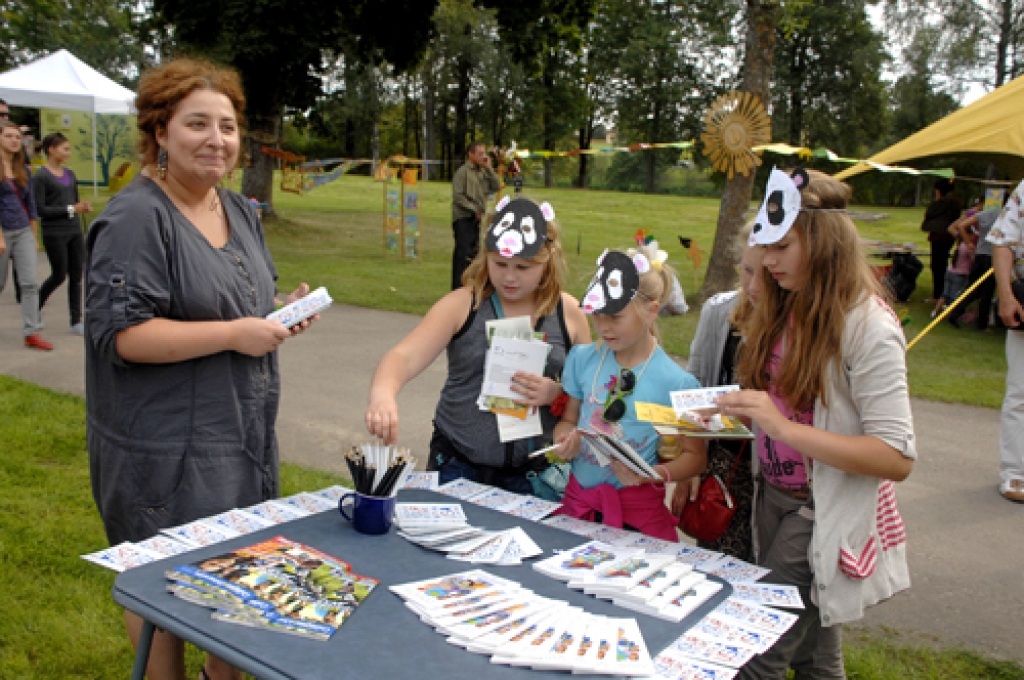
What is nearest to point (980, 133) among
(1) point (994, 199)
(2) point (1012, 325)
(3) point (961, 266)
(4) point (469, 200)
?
(3) point (961, 266)

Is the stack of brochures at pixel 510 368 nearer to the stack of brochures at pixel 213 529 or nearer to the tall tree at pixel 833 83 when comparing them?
the stack of brochures at pixel 213 529

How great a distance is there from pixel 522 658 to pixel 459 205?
10.4m

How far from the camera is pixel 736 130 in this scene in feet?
31.8

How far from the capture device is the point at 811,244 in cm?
228

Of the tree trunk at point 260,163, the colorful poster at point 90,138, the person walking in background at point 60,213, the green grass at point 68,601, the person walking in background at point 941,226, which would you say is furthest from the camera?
the tree trunk at point 260,163

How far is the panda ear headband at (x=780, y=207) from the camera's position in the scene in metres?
2.23

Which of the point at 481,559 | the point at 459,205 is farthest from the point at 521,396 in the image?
the point at 459,205

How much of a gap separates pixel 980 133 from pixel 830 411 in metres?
9.39

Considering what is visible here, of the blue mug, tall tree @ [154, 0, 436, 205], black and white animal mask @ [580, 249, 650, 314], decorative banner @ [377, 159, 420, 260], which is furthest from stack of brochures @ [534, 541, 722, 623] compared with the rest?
tall tree @ [154, 0, 436, 205]

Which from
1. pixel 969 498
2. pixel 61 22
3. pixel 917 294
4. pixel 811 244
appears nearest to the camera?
pixel 811 244

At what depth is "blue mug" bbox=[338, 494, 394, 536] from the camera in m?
2.25

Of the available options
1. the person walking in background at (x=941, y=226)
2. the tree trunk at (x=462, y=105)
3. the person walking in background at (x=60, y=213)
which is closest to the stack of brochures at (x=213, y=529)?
the person walking in background at (x=60, y=213)

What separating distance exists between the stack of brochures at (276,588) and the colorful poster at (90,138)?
1721cm

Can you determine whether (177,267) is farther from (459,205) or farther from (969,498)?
(459,205)
